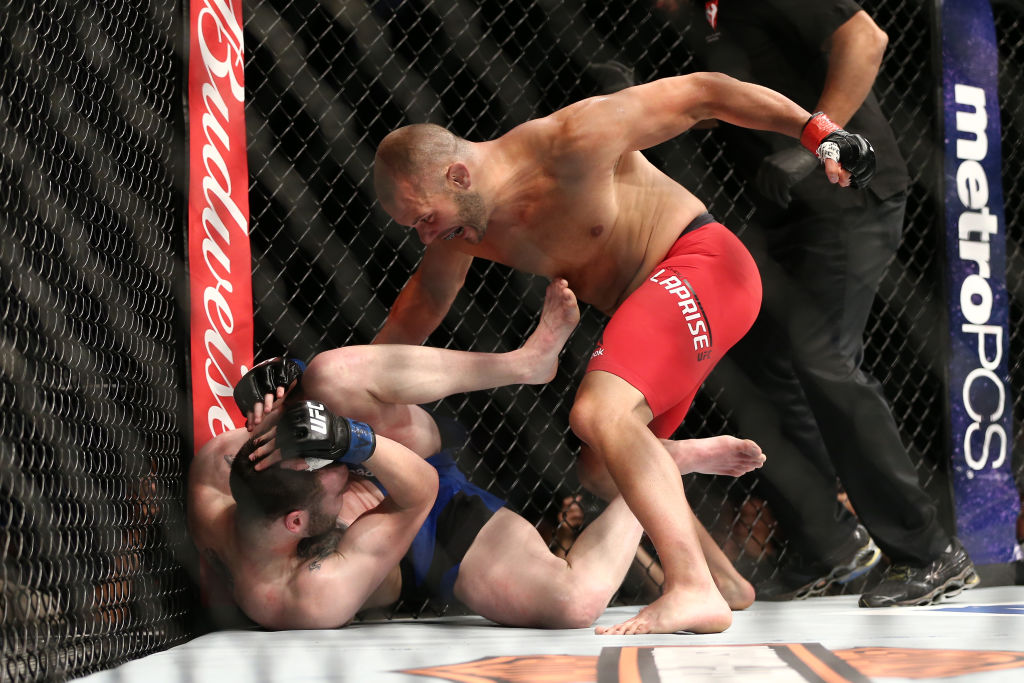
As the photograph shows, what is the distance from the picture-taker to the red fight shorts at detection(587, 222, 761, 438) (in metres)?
1.62

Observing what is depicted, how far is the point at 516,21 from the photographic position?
9.24 ft

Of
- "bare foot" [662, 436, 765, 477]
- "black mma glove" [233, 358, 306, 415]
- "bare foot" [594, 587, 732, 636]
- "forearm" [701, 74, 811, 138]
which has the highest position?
"forearm" [701, 74, 811, 138]

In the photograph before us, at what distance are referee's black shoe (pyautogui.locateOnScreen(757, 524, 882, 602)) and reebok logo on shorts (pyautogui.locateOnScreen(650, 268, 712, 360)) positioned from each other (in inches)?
31.2

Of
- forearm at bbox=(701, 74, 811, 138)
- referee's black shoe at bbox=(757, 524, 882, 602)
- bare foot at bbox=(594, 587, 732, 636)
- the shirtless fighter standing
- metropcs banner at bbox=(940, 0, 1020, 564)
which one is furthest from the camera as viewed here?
metropcs banner at bbox=(940, 0, 1020, 564)

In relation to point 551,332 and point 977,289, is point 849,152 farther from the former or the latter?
point 977,289

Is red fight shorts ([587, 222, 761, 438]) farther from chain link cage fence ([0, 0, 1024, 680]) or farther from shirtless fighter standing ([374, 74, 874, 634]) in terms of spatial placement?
chain link cage fence ([0, 0, 1024, 680])

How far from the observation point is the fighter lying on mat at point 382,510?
163cm

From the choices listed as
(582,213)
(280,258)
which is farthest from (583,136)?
(280,258)

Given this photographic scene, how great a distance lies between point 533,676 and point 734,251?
37.5 inches

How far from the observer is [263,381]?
1.83 metres

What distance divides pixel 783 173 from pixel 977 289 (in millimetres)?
1045

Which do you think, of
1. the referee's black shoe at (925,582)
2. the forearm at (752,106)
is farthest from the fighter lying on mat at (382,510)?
the referee's black shoe at (925,582)

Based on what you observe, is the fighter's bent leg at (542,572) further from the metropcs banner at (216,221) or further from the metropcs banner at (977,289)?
the metropcs banner at (977,289)

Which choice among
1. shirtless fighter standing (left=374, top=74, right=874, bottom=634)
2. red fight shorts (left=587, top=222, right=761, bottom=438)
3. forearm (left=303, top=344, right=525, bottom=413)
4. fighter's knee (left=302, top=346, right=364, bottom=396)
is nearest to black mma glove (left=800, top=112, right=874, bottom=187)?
shirtless fighter standing (left=374, top=74, right=874, bottom=634)
